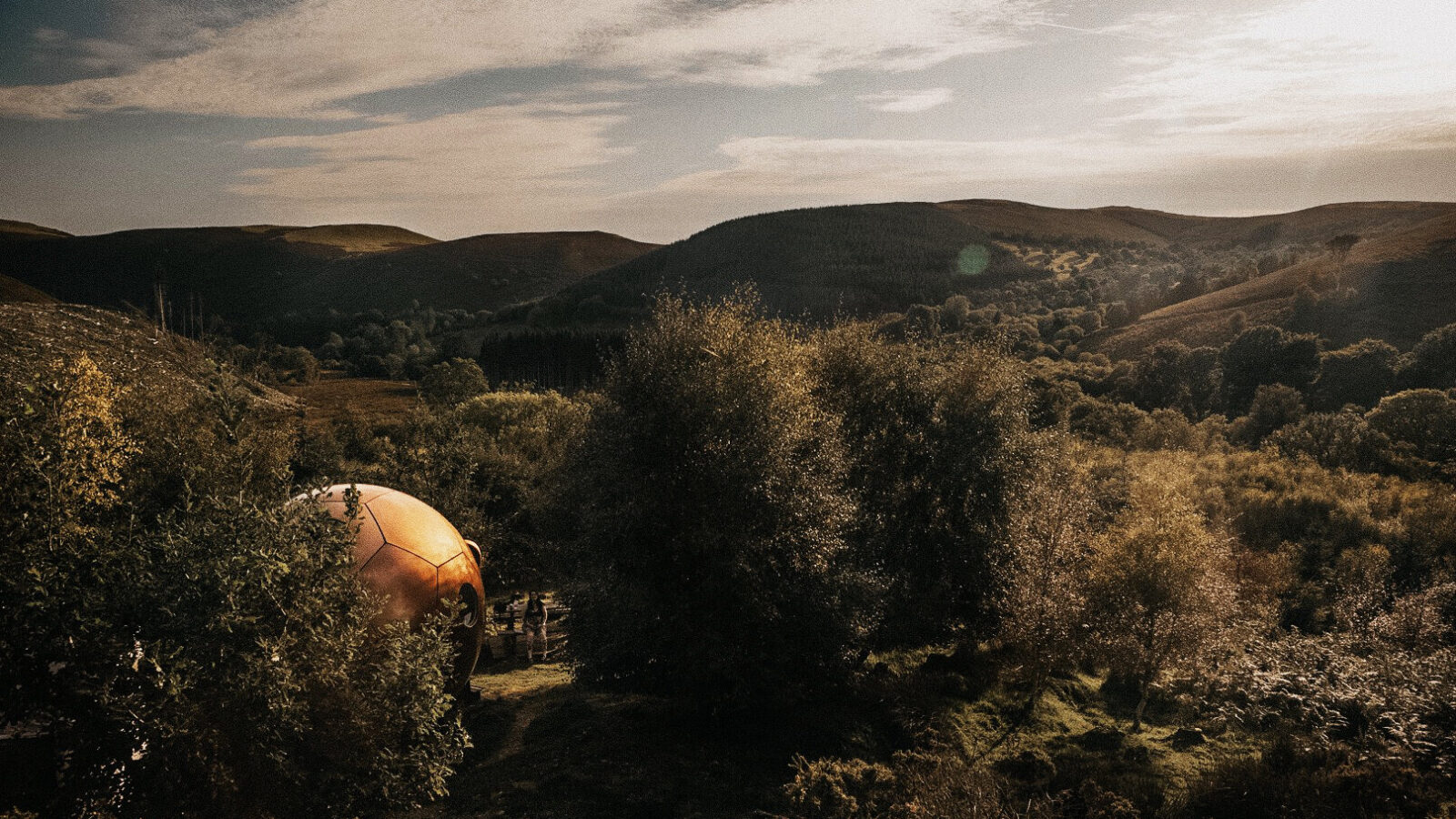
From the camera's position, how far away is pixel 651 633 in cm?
1678

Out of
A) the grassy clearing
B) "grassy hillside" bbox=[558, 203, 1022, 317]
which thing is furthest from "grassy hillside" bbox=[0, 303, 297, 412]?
"grassy hillside" bbox=[558, 203, 1022, 317]

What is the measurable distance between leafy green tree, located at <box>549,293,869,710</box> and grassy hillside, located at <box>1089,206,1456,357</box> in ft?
255

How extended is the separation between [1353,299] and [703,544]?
3579 inches

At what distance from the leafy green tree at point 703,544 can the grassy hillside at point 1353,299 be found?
255 feet

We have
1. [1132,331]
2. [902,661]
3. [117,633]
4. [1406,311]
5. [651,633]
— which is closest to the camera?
[117,633]

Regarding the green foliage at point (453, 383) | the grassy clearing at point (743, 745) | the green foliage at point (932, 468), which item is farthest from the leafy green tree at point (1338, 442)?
the green foliage at point (453, 383)

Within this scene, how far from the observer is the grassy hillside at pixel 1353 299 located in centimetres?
7494

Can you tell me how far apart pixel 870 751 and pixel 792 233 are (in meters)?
178

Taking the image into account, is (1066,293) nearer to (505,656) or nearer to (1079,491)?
→ (1079,491)

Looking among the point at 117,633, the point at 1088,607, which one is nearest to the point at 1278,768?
the point at 1088,607

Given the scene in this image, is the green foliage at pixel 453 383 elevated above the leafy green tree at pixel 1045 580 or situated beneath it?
elevated above

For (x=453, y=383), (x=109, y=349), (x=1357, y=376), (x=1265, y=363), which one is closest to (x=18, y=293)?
(x=453, y=383)

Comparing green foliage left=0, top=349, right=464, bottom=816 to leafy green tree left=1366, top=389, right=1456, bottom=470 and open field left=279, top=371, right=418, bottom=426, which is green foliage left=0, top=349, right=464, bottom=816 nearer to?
leafy green tree left=1366, top=389, right=1456, bottom=470

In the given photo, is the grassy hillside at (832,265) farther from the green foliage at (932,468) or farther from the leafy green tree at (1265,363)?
the green foliage at (932,468)
